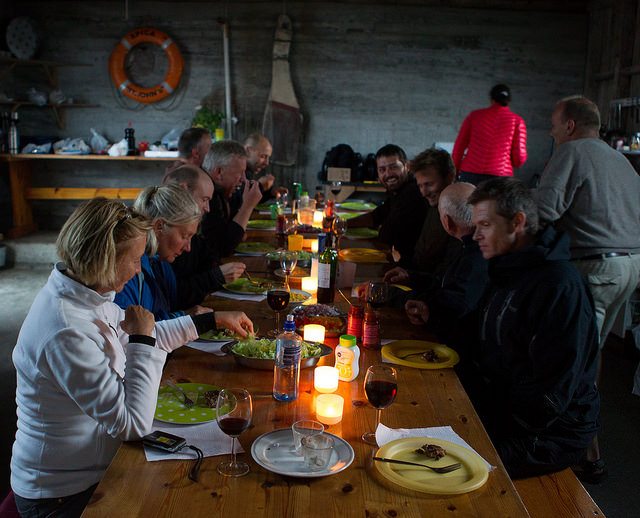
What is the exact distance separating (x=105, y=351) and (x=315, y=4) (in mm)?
7034

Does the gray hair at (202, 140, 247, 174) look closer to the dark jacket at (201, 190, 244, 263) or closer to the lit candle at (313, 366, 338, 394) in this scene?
the dark jacket at (201, 190, 244, 263)

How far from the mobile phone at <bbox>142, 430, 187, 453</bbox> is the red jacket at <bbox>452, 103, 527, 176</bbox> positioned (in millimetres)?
5549

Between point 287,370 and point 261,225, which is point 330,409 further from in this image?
point 261,225

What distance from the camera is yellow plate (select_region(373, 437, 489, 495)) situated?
135cm

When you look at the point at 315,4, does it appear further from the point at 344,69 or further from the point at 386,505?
the point at 386,505

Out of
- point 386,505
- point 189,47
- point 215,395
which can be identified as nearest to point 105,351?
point 215,395

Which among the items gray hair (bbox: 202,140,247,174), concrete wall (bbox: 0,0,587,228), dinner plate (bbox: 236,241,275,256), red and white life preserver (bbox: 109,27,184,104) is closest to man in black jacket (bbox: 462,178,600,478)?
dinner plate (bbox: 236,241,275,256)

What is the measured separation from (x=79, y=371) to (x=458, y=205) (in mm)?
1705

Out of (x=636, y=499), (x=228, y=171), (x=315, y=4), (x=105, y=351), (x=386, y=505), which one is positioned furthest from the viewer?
(x=315, y=4)

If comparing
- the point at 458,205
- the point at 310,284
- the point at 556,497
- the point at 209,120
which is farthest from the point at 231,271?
the point at 209,120

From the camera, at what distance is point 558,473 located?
2051mm

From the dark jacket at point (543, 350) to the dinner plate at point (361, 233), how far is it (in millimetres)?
2461

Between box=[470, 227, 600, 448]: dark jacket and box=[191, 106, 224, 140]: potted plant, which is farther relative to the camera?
box=[191, 106, 224, 140]: potted plant

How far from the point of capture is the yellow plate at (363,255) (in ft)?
12.3
